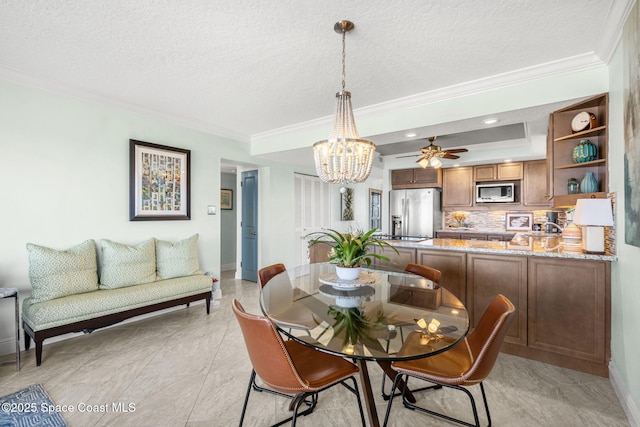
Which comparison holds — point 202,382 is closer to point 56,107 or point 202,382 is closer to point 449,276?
point 449,276

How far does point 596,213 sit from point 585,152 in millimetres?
638

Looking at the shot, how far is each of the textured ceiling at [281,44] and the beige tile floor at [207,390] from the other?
2.48 metres

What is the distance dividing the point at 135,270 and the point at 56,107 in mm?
1771

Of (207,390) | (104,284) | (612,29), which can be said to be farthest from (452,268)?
(104,284)

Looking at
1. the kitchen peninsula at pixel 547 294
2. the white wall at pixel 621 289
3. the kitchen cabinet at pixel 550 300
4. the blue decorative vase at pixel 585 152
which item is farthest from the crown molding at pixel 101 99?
the white wall at pixel 621 289

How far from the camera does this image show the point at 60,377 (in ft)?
7.51

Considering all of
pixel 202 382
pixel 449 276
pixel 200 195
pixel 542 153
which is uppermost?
pixel 542 153

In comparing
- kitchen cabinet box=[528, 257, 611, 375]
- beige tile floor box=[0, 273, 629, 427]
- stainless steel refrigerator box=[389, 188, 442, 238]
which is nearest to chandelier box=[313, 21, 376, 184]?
beige tile floor box=[0, 273, 629, 427]

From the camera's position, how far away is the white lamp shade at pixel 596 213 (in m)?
2.15

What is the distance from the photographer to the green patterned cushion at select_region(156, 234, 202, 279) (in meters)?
3.48

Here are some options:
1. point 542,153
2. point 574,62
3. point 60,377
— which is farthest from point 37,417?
point 542,153

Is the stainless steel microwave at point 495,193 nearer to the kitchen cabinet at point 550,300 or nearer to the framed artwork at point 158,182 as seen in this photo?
the kitchen cabinet at point 550,300

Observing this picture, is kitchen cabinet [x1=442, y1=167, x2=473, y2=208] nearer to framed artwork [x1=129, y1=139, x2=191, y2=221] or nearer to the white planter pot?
the white planter pot

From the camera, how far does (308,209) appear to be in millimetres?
6191
